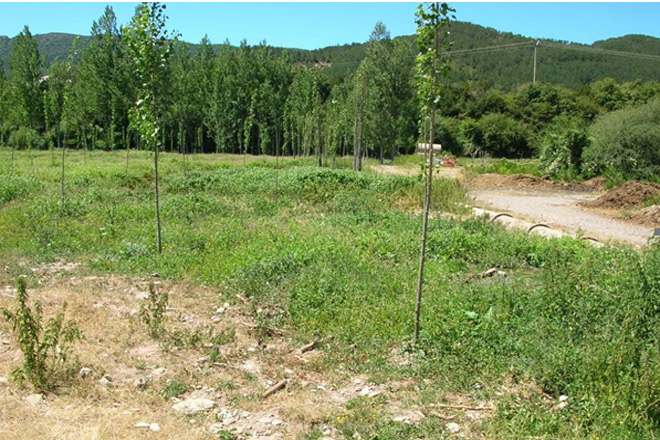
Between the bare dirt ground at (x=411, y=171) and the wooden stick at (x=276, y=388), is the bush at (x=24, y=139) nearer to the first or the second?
the bare dirt ground at (x=411, y=171)

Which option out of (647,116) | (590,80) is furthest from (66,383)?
(590,80)

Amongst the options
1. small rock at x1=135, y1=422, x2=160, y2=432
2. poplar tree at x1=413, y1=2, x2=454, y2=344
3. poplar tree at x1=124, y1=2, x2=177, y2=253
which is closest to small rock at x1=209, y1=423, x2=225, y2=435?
small rock at x1=135, y1=422, x2=160, y2=432

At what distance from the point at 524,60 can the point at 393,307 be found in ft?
339

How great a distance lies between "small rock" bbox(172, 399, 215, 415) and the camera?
16.2 ft

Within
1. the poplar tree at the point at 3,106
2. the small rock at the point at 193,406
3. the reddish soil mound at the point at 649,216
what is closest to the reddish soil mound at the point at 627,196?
the reddish soil mound at the point at 649,216

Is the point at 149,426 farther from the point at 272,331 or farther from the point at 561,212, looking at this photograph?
the point at 561,212

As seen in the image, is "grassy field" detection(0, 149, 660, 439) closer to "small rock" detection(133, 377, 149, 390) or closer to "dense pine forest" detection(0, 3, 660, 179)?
"small rock" detection(133, 377, 149, 390)

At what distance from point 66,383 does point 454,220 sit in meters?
9.42

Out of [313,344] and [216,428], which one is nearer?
[216,428]

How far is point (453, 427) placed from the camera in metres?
4.70

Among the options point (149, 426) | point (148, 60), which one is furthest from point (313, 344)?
point (148, 60)

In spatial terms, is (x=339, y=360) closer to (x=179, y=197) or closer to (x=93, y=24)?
(x=179, y=197)

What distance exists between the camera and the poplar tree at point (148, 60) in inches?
370

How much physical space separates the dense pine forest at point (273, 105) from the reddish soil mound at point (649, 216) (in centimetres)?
909
